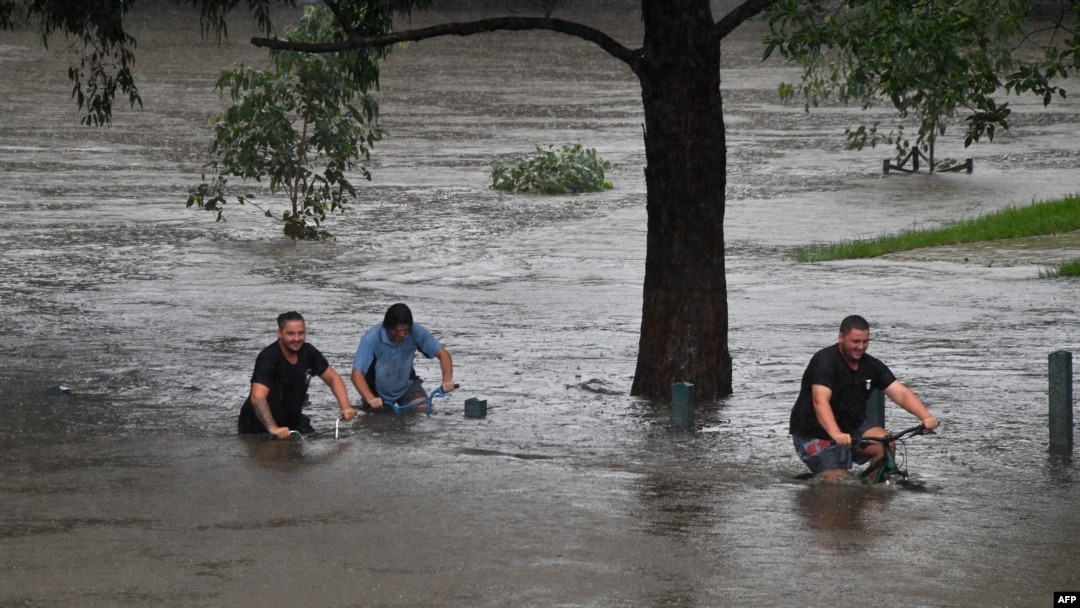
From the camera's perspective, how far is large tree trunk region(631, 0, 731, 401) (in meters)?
12.8

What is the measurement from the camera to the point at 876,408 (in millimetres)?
11000

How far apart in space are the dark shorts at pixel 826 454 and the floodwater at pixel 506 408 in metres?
0.18

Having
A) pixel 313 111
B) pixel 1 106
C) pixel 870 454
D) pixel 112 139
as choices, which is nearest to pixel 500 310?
pixel 313 111

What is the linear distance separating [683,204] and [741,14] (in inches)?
62.5

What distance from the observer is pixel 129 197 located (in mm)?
27438

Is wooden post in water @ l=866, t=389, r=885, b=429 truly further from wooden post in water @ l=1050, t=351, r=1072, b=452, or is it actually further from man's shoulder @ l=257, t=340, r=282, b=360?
man's shoulder @ l=257, t=340, r=282, b=360

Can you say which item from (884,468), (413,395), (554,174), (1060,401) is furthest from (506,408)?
(554,174)

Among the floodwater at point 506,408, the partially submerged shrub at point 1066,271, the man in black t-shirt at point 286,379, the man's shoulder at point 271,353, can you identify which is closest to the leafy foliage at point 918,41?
the floodwater at point 506,408

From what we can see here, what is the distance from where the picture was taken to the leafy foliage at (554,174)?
28.7 meters

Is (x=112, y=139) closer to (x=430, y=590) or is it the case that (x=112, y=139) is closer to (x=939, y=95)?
(x=939, y=95)


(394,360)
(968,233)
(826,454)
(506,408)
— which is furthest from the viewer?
(968,233)

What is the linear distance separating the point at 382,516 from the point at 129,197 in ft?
64.4

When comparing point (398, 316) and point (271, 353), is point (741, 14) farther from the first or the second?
point (271, 353)

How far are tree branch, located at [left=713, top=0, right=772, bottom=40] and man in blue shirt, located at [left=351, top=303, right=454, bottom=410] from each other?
331 cm
